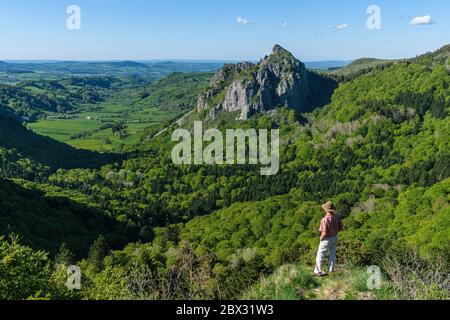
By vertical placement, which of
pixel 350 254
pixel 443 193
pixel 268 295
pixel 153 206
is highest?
pixel 268 295

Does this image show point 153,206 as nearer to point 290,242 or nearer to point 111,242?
point 111,242

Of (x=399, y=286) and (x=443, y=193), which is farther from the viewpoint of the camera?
(x=443, y=193)

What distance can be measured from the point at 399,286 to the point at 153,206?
7093 inches

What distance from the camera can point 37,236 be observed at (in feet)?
374
